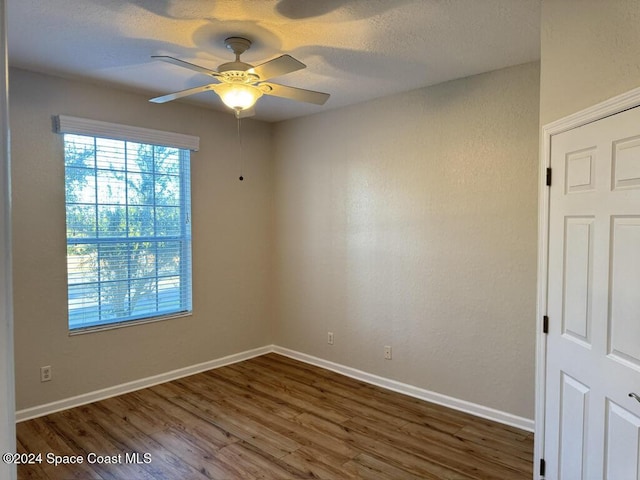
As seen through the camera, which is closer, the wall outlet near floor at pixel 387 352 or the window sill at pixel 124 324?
the window sill at pixel 124 324

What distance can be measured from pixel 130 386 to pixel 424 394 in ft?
8.71

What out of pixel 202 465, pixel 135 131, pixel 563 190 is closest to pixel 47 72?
pixel 135 131

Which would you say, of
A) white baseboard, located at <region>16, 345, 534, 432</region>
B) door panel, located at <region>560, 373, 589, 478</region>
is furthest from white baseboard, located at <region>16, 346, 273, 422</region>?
door panel, located at <region>560, 373, 589, 478</region>

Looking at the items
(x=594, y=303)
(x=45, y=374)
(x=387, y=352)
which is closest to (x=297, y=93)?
(x=594, y=303)

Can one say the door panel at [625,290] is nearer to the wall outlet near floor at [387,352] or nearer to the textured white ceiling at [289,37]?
the textured white ceiling at [289,37]

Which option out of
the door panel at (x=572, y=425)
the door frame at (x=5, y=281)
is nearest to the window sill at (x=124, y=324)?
the door frame at (x=5, y=281)

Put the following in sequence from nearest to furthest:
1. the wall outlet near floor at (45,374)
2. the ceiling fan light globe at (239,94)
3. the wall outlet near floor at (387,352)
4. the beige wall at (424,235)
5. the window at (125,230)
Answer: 1. the ceiling fan light globe at (239,94)
2. the beige wall at (424,235)
3. the wall outlet near floor at (45,374)
4. the window at (125,230)
5. the wall outlet near floor at (387,352)

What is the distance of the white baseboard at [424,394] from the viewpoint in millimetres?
3178

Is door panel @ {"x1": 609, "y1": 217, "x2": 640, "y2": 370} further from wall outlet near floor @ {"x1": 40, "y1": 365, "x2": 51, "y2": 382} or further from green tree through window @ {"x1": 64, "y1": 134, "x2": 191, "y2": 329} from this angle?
wall outlet near floor @ {"x1": 40, "y1": 365, "x2": 51, "y2": 382}

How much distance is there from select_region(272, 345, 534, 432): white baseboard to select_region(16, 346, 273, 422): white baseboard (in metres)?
0.57

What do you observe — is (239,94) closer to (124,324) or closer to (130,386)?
(124,324)

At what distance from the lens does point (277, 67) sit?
229cm

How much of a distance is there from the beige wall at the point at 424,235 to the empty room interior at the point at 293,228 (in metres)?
Result: 0.02

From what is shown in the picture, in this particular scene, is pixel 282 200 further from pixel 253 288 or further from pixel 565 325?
pixel 565 325
